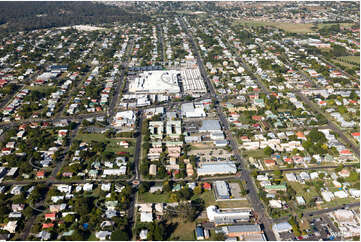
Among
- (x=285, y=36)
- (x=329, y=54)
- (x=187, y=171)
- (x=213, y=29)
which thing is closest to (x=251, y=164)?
(x=187, y=171)

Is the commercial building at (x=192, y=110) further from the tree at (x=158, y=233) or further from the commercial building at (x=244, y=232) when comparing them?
the tree at (x=158, y=233)

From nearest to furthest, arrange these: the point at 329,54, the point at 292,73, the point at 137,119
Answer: the point at 137,119
the point at 292,73
the point at 329,54

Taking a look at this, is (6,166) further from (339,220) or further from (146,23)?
(146,23)

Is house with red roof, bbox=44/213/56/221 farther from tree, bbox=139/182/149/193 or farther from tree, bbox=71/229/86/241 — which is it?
tree, bbox=139/182/149/193

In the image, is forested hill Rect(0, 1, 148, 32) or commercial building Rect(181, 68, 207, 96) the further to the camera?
forested hill Rect(0, 1, 148, 32)

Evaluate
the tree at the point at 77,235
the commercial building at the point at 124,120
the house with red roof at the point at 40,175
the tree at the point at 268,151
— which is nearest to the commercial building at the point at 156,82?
the commercial building at the point at 124,120

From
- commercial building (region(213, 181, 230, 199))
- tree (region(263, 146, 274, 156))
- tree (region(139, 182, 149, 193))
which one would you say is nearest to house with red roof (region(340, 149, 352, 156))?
tree (region(263, 146, 274, 156))

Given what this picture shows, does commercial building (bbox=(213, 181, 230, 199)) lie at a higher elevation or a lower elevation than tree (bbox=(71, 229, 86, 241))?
higher
